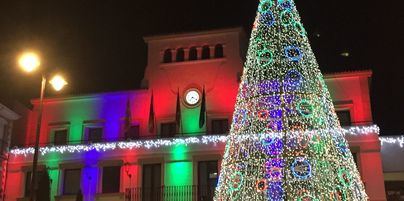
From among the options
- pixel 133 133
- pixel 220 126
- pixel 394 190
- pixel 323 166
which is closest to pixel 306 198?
pixel 323 166

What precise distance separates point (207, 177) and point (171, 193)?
6.93 feet

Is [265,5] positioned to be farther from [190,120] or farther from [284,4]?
[190,120]

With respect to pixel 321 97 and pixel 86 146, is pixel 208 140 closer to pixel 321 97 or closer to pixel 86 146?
pixel 86 146

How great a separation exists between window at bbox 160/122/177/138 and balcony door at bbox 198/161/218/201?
2.48 metres

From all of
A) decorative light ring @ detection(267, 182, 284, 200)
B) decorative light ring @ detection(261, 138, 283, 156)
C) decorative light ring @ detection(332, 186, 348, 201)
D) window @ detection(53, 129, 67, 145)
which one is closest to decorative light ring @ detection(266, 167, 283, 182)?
decorative light ring @ detection(267, 182, 284, 200)

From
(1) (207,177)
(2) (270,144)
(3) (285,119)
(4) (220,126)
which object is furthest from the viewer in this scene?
(4) (220,126)

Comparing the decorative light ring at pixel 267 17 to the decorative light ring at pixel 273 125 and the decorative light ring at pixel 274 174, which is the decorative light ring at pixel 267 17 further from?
the decorative light ring at pixel 274 174

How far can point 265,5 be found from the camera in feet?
61.9

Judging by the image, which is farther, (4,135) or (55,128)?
(55,128)

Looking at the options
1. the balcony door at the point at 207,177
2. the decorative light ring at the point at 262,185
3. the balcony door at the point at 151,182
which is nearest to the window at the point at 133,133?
the balcony door at the point at 151,182

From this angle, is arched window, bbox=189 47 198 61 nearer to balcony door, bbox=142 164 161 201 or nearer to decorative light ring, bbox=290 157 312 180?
balcony door, bbox=142 164 161 201

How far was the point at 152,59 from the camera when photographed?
30.6m

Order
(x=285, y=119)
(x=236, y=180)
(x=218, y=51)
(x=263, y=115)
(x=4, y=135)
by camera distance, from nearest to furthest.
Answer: (x=285, y=119) < (x=236, y=180) < (x=263, y=115) < (x=218, y=51) < (x=4, y=135)

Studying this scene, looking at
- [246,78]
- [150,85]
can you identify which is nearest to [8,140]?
[150,85]
